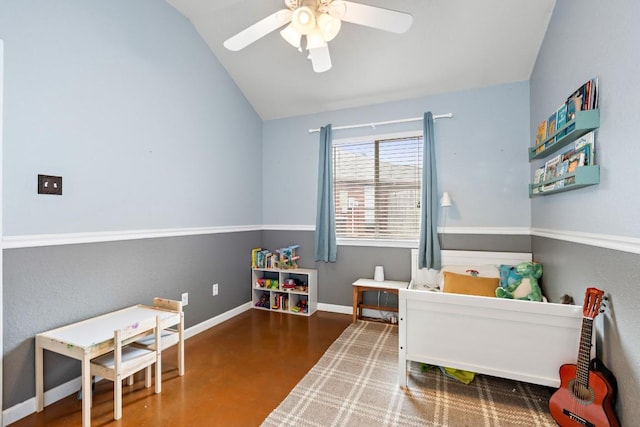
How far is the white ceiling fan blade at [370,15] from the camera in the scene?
1593mm

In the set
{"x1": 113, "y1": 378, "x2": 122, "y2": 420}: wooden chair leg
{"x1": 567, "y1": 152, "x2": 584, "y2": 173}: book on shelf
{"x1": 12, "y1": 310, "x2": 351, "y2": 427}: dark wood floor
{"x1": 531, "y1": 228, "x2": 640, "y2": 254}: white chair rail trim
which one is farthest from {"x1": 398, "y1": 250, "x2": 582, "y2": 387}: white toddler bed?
{"x1": 113, "y1": 378, "x2": 122, "y2": 420}: wooden chair leg

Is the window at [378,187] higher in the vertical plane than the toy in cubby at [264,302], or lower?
higher

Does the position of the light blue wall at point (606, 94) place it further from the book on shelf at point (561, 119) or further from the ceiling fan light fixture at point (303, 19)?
the ceiling fan light fixture at point (303, 19)

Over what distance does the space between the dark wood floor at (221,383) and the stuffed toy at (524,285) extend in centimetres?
156

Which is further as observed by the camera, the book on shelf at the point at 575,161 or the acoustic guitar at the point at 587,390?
the book on shelf at the point at 575,161

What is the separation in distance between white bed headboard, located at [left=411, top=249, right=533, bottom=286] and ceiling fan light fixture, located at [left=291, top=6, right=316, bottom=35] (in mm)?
2341

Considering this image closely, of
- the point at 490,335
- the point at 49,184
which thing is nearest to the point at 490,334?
the point at 490,335

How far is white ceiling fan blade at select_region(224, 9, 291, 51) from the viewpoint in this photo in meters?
1.76

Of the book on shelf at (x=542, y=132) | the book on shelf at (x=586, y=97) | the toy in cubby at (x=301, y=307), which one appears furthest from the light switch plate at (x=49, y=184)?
the book on shelf at (x=542, y=132)

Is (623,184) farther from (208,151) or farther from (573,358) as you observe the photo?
(208,151)

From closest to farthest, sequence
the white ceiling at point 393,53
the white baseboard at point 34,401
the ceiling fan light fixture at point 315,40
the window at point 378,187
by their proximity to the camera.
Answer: the white baseboard at point 34,401 → the ceiling fan light fixture at point 315,40 → the white ceiling at point 393,53 → the window at point 378,187

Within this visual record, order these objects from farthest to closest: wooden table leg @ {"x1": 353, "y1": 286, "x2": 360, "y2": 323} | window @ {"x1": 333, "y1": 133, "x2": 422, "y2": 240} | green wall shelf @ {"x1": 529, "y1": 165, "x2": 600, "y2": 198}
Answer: window @ {"x1": 333, "y1": 133, "x2": 422, "y2": 240} → wooden table leg @ {"x1": 353, "y1": 286, "x2": 360, "y2": 323} → green wall shelf @ {"x1": 529, "y1": 165, "x2": 600, "y2": 198}

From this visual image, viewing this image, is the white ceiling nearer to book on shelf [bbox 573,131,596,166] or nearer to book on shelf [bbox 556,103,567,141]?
book on shelf [bbox 556,103,567,141]

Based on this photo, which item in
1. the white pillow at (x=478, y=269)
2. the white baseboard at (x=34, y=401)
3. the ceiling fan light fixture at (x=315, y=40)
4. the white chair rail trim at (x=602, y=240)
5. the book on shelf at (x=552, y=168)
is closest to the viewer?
the white chair rail trim at (x=602, y=240)
